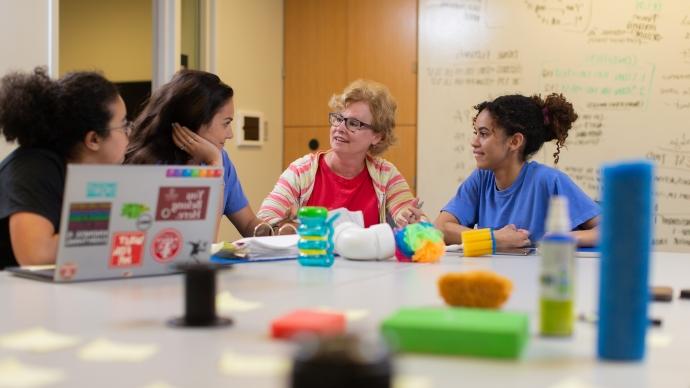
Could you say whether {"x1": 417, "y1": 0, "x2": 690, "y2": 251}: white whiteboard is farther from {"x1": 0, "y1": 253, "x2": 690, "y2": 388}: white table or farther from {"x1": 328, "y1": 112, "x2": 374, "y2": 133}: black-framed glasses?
{"x1": 0, "y1": 253, "x2": 690, "y2": 388}: white table

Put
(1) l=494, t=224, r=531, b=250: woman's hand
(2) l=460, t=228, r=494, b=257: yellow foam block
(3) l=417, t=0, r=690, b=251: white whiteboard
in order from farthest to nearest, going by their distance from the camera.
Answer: (3) l=417, t=0, r=690, b=251: white whiteboard < (1) l=494, t=224, r=531, b=250: woman's hand < (2) l=460, t=228, r=494, b=257: yellow foam block

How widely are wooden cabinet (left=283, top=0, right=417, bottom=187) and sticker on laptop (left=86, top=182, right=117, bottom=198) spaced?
3124 mm

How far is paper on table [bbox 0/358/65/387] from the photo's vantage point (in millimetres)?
837

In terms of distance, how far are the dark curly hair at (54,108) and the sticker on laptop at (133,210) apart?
24.6 inches

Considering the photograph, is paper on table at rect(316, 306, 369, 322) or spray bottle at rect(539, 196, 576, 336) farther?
paper on table at rect(316, 306, 369, 322)

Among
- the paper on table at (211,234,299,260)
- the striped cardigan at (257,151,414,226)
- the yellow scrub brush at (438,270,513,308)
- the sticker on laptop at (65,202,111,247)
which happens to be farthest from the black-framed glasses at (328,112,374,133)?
the yellow scrub brush at (438,270,513,308)

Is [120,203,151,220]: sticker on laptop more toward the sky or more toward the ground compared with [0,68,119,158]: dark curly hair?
more toward the ground

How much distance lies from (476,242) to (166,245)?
999 mm

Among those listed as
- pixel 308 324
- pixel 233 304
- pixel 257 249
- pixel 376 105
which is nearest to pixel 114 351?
pixel 308 324

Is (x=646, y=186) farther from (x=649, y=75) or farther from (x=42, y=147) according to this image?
(x=649, y=75)

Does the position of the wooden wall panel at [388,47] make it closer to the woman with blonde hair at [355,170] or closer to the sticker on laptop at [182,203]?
the woman with blonde hair at [355,170]

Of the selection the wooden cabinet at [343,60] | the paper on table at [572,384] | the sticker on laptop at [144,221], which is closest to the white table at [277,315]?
the paper on table at [572,384]

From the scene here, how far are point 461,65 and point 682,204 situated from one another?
1377mm

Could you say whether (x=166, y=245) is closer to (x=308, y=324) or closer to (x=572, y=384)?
(x=308, y=324)
